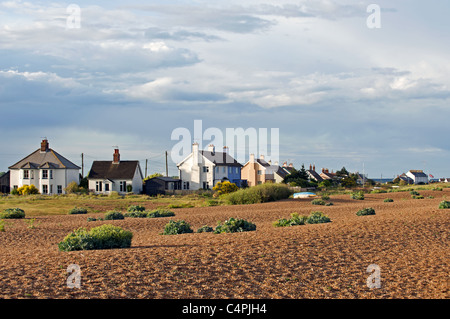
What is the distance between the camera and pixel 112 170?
65.0 meters

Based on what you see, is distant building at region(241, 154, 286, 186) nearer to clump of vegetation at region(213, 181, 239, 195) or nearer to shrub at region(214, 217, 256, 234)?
clump of vegetation at region(213, 181, 239, 195)

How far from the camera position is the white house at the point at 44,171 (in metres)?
62.3

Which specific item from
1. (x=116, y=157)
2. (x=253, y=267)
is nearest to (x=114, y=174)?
(x=116, y=157)

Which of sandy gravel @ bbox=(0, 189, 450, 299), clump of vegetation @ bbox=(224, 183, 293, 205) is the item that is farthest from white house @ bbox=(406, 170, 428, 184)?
sandy gravel @ bbox=(0, 189, 450, 299)

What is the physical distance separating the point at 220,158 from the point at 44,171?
23639 millimetres

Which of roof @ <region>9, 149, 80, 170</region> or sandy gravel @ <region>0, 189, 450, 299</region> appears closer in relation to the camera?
sandy gravel @ <region>0, 189, 450, 299</region>

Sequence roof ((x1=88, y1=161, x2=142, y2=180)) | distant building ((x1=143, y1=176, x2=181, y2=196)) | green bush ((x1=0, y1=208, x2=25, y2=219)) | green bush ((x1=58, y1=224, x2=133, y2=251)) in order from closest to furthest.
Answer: green bush ((x1=58, y1=224, x2=133, y2=251)) → green bush ((x1=0, y1=208, x2=25, y2=219)) → distant building ((x1=143, y1=176, x2=181, y2=196)) → roof ((x1=88, y1=161, x2=142, y2=180))

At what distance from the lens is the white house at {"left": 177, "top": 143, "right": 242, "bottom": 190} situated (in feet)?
222

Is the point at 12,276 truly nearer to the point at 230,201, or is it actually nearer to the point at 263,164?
the point at 230,201

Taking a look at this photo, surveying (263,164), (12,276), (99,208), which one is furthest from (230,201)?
(263,164)

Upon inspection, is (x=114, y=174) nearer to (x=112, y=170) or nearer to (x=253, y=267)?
(x=112, y=170)

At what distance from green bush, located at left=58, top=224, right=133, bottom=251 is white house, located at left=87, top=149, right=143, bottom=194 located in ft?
166

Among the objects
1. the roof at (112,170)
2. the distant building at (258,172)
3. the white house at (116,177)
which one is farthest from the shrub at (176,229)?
the distant building at (258,172)
